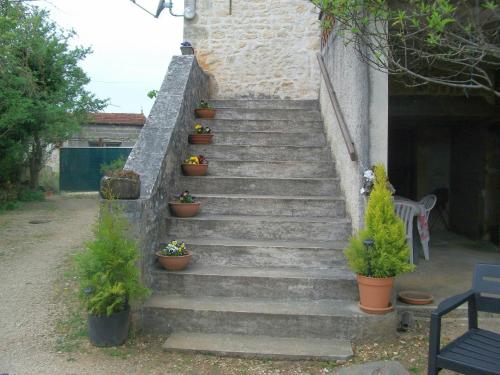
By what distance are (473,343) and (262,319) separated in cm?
155

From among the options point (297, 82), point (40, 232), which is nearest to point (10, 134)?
point (40, 232)

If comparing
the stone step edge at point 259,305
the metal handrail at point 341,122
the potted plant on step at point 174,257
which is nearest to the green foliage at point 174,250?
the potted plant on step at point 174,257

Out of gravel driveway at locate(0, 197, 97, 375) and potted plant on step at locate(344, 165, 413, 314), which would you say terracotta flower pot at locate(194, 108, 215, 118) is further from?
potted plant on step at locate(344, 165, 413, 314)

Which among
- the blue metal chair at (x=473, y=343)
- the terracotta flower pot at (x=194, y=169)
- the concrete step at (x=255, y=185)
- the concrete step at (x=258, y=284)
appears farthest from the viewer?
the terracotta flower pot at (x=194, y=169)

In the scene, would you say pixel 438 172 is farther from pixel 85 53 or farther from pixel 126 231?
pixel 85 53

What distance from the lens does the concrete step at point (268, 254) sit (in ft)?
14.5

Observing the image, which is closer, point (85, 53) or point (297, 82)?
point (297, 82)

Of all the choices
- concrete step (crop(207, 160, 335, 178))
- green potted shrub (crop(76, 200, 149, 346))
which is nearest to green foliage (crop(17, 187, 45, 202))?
concrete step (crop(207, 160, 335, 178))

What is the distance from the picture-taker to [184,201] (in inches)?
193

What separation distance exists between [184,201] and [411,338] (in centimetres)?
241

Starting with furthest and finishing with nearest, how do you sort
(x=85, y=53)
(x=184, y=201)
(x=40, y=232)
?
(x=85, y=53), (x=40, y=232), (x=184, y=201)

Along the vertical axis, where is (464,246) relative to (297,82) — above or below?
below

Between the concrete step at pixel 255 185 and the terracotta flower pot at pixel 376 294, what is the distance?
→ 5.78 feet

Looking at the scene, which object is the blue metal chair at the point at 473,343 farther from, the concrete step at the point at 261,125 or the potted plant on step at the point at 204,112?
the potted plant on step at the point at 204,112
